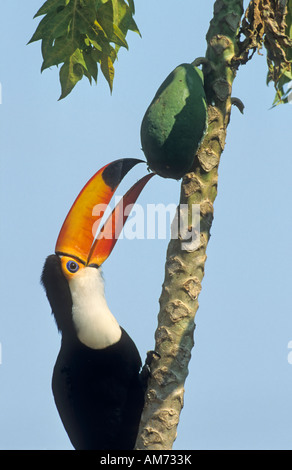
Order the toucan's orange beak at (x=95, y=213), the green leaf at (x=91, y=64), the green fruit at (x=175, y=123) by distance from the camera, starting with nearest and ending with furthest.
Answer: the green fruit at (x=175, y=123) < the toucan's orange beak at (x=95, y=213) < the green leaf at (x=91, y=64)

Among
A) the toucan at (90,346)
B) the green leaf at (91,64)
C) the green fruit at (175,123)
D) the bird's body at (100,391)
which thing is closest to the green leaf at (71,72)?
the green leaf at (91,64)

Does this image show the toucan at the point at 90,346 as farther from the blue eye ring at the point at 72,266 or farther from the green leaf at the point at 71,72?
the green leaf at the point at 71,72

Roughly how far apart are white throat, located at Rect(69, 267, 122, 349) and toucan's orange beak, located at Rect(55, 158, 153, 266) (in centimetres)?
17

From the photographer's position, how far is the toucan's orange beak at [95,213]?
14.3 ft

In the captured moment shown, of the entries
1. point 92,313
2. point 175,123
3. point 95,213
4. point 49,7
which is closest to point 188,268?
point 175,123

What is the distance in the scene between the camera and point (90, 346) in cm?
455

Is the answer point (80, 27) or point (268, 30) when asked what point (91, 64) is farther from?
point (268, 30)

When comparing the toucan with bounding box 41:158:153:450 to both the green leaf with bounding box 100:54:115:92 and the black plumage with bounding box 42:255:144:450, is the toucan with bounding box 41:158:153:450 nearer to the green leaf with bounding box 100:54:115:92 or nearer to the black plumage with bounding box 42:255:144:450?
the black plumage with bounding box 42:255:144:450

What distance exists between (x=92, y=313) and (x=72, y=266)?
35cm

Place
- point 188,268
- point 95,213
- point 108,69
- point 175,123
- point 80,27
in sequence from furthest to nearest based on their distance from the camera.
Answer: point 108,69
point 95,213
point 80,27
point 188,268
point 175,123

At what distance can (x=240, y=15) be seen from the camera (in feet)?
12.2

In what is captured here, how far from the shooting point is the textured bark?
3426 millimetres
